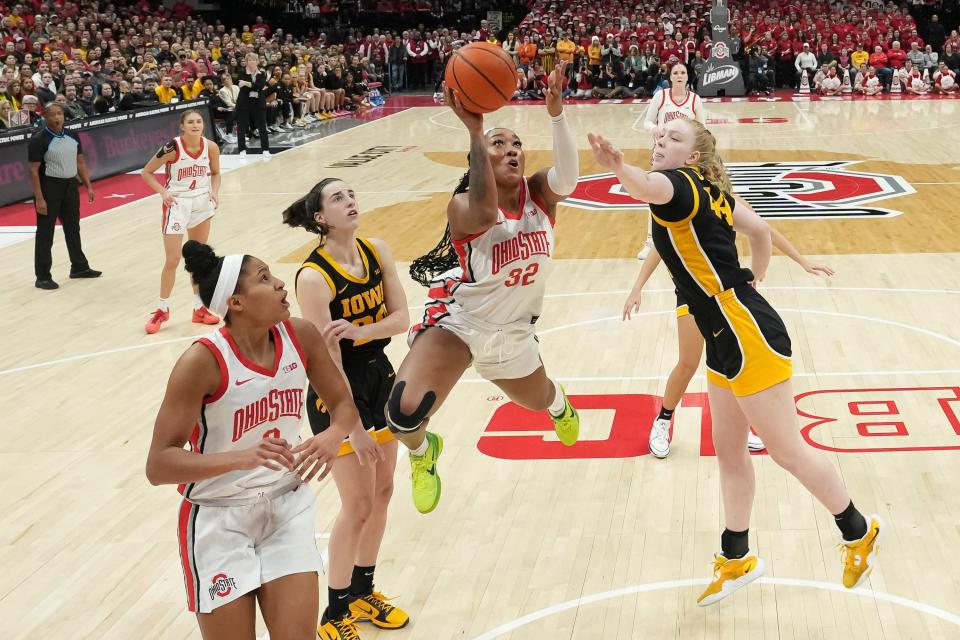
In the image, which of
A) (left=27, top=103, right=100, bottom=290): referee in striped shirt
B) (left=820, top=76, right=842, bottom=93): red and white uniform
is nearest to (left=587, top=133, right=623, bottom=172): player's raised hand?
(left=27, top=103, right=100, bottom=290): referee in striped shirt

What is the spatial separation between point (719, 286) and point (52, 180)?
8.37 m

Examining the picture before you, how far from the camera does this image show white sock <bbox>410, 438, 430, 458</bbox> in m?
4.95

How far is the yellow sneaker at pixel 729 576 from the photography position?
180 inches

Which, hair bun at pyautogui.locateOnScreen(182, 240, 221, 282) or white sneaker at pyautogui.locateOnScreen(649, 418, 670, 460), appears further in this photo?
white sneaker at pyautogui.locateOnScreen(649, 418, 670, 460)

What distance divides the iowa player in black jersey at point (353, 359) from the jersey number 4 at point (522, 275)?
535 millimetres

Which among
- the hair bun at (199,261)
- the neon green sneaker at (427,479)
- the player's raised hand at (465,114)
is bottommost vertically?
the neon green sneaker at (427,479)

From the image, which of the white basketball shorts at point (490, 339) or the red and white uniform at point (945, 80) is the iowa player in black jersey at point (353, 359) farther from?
the red and white uniform at point (945, 80)

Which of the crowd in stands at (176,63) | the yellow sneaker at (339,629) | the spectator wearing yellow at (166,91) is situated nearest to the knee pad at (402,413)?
the yellow sneaker at (339,629)

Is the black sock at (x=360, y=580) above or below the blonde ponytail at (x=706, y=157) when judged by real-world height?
below

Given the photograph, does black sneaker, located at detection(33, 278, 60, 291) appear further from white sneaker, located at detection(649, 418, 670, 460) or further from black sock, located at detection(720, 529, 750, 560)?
black sock, located at detection(720, 529, 750, 560)

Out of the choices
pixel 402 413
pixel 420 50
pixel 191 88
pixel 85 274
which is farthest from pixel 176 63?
pixel 402 413

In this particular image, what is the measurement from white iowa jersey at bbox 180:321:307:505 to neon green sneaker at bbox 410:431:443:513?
4.58 feet

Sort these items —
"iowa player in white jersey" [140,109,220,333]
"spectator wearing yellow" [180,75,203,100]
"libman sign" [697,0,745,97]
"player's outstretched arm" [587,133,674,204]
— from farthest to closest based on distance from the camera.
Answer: "libman sign" [697,0,745,97]
"spectator wearing yellow" [180,75,203,100]
"iowa player in white jersey" [140,109,220,333]
"player's outstretched arm" [587,133,674,204]

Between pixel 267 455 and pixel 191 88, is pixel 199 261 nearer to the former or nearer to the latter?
pixel 267 455
